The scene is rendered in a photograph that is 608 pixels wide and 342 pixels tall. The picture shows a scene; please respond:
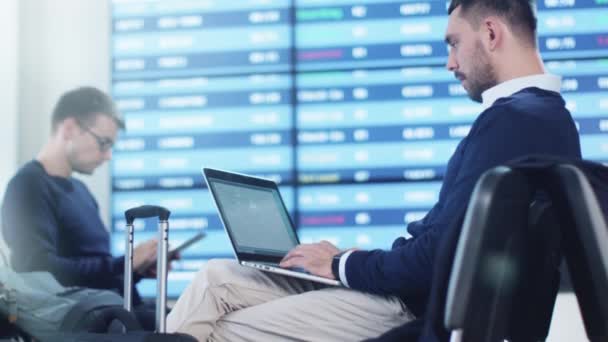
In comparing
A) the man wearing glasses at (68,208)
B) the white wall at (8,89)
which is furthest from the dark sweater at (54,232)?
the white wall at (8,89)

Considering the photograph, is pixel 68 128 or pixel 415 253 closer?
pixel 415 253

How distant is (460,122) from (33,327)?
2.29 metres

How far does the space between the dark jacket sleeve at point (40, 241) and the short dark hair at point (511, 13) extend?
189cm

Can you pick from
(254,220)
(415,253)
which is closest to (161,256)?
(254,220)

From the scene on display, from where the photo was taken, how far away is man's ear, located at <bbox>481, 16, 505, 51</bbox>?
2447mm

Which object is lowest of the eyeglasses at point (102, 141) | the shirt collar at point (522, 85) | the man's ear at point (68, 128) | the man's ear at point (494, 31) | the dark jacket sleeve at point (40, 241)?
the dark jacket sleeve at point (40, 241)

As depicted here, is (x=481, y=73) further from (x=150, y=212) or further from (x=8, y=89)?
(x=8, y=89)

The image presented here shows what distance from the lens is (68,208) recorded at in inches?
146

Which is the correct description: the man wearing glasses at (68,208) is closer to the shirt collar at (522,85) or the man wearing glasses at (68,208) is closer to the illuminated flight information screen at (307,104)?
the illuminated flight information screen at (307,104)

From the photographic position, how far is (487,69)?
96.7 inches

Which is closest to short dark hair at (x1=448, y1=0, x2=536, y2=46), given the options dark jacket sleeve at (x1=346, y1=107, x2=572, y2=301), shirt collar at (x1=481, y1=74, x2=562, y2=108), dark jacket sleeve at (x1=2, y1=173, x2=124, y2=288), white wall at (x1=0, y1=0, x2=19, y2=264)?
shirt collar at (x1=481, y1=74, x2=562, y2=108)

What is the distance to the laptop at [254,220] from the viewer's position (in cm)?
238

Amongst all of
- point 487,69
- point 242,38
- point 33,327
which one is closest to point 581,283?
point 487,69

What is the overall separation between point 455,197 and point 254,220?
78 cm
